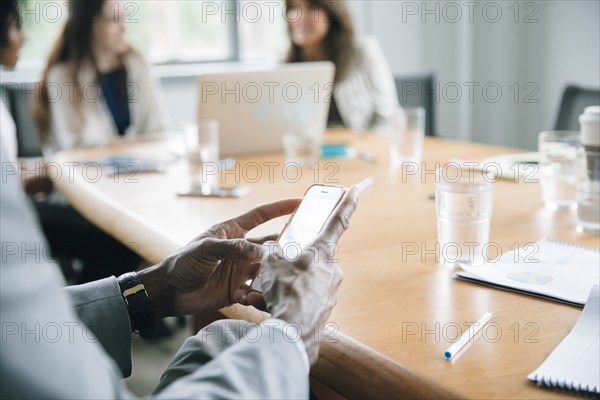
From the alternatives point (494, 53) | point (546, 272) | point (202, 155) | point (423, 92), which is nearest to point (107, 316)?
point (546, 272)

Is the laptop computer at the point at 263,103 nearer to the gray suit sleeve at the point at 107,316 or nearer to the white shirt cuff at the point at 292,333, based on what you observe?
the gray suit sleeve at the point at 107,316

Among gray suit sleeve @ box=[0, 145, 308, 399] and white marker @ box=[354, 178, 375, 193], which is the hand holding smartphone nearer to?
white marker @ box=[354, 178, 375, 193]

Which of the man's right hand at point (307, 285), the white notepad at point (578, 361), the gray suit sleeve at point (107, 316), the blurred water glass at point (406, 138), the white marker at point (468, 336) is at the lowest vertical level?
the gray suit sleeve at point (107, 316)

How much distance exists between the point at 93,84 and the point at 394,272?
7.94 feet

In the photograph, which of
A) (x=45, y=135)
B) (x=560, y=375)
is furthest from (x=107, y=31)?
(x=560, y=375)

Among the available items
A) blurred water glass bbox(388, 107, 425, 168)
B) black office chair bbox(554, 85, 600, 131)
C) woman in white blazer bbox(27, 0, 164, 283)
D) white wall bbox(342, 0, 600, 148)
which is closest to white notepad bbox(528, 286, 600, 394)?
blurred water glass bbox(388, 107, 425, 168)

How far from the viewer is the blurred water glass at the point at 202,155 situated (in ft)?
5.54

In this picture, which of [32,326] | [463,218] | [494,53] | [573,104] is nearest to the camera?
[32,326]

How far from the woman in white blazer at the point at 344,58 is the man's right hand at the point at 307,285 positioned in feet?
7.10

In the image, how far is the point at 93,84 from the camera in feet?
10.3

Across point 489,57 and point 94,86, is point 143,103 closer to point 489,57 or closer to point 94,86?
point 94,86

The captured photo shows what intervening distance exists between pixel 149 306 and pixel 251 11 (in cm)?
365

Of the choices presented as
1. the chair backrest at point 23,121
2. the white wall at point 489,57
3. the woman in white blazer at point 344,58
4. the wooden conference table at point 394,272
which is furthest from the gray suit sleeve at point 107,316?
the white wall at point 489,57

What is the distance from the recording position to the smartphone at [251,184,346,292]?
94cm
